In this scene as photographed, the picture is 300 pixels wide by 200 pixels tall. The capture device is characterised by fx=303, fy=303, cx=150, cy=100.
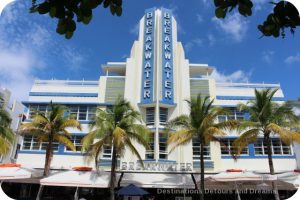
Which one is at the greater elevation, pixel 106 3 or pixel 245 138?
pixel 245 138

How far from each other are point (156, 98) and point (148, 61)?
344cm

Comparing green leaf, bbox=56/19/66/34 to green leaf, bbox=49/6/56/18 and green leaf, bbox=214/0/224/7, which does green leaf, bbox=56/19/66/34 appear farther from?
green leaf, bbox=214/0/224/7

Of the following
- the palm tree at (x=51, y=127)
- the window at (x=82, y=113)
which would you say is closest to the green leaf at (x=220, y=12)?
the palm tree at (x=51, y=127)

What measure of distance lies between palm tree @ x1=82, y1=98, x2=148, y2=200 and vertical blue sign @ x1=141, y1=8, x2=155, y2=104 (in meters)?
6.01

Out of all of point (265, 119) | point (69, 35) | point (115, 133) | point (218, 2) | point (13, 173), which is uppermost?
point (265, 119)

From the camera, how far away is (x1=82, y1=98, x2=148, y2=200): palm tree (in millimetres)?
17125

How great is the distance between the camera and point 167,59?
2523 centimetres

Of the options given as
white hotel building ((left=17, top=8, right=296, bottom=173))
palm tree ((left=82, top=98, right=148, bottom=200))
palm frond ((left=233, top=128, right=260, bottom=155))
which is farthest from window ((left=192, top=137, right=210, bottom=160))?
palm tree ((left=82, top=98, right=148, bottom=200))

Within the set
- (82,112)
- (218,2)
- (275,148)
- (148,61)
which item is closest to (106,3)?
(218,2)

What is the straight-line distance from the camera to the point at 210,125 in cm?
1762

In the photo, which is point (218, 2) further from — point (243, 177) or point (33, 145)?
point (33, 145)

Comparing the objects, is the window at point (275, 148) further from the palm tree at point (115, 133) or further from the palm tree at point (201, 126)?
the palm tree at point (115, 133)

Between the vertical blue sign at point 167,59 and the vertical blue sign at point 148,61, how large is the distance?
0.96 m

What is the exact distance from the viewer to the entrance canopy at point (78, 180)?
55.9 feet
